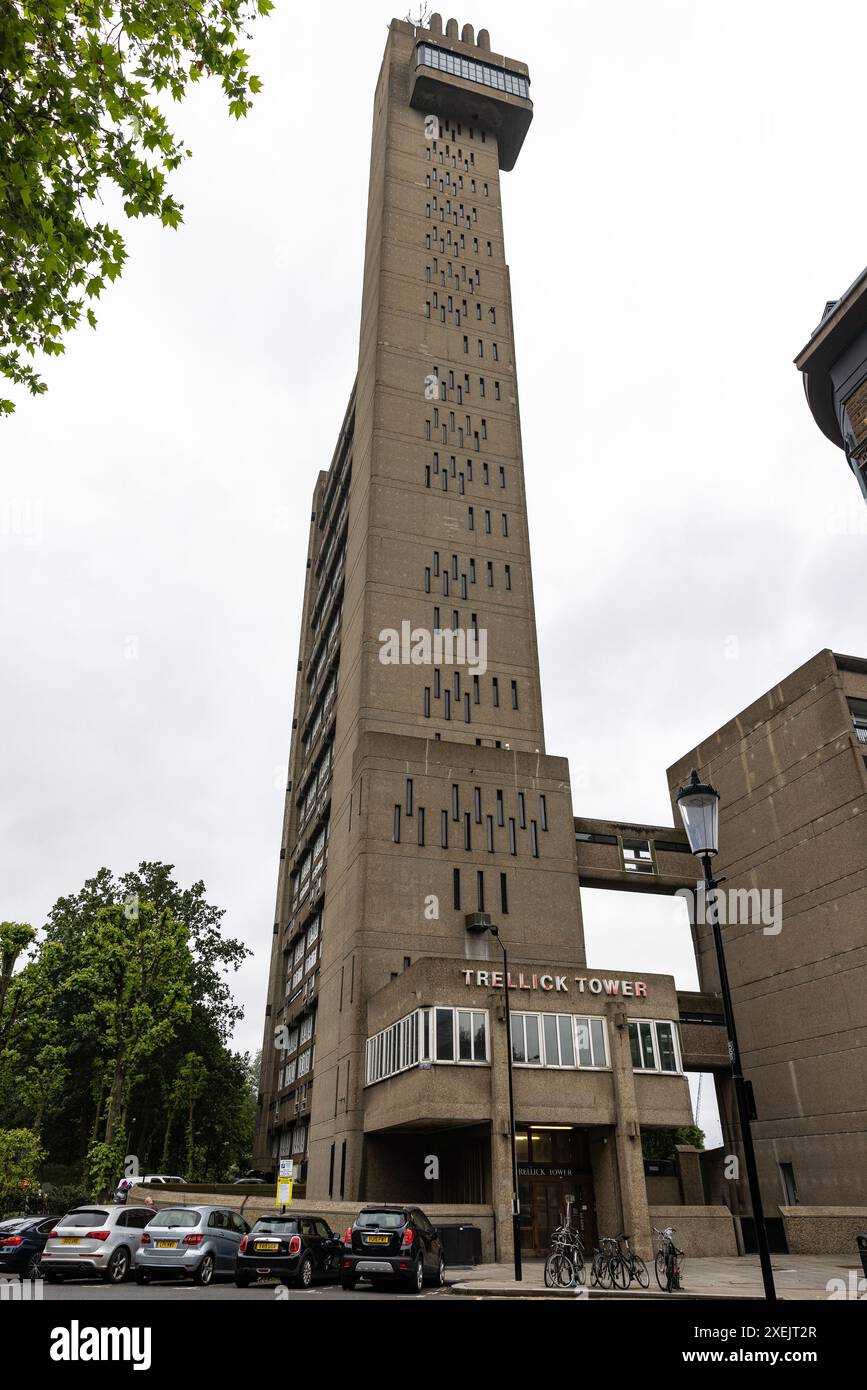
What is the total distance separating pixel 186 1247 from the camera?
19.1 meters

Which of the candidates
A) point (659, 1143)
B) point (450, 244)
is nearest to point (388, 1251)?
point (659, 1143)

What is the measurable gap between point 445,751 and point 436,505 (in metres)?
18.9

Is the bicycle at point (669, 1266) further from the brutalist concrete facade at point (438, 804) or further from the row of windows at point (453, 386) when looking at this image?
the row of windows at point (453, 386)

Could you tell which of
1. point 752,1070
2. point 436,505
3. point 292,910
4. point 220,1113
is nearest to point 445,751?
point 436,505

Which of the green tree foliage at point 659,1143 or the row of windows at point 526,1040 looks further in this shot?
the green tree foliage at point 659,1143

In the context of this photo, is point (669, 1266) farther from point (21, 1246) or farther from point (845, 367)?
point (845, 367)

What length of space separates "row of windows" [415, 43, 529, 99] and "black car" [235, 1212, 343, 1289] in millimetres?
83579

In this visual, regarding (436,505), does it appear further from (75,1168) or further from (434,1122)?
(75,1168)

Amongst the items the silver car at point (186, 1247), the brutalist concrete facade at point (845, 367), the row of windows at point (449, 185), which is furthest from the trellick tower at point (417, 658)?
the brutalist concrete facade at point (845, 367)

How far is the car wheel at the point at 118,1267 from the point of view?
61.6 feet

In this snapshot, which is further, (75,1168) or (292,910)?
(292,910)

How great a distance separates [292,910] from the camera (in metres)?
71.9

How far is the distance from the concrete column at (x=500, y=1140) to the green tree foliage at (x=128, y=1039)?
68.1 ft

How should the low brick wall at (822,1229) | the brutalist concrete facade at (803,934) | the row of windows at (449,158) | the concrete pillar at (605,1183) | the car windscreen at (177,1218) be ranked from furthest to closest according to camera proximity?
1. the row of windows at (449,158)
2. the brutalist concrete facade at (803,934)
3. the low brick wall at (822,1229)
4. the concrete pillar at (605,1183)
5. the car windscreen at (177,1218)
